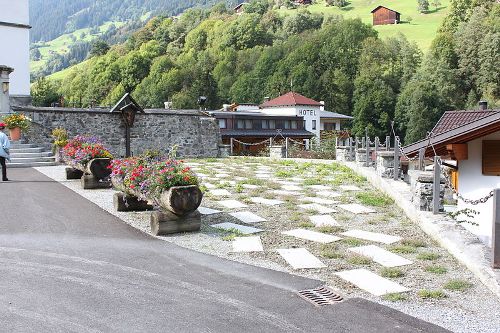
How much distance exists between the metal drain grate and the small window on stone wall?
600 centimetres

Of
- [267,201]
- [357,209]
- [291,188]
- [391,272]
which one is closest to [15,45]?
[291,188]

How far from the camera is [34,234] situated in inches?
285

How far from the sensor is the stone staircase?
16.7m

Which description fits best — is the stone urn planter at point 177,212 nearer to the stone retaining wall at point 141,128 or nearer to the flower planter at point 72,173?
the flower planter at point 72,173

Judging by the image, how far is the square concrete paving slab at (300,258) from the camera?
5.99 meters

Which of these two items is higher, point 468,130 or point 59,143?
point 468,130

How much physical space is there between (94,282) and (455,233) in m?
4.84

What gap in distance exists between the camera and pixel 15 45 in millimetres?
26344

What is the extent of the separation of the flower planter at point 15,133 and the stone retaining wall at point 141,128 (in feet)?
1.80

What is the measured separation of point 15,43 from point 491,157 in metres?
24.7

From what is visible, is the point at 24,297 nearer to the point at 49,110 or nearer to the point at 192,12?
the point at 49,110

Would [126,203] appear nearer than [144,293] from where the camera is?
No

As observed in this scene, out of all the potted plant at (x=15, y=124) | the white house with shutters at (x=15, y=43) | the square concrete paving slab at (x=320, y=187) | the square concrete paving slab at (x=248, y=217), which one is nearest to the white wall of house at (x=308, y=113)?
the white house with shutters at (x=15, y=43)

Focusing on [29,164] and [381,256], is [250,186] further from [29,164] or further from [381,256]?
[29,164]
